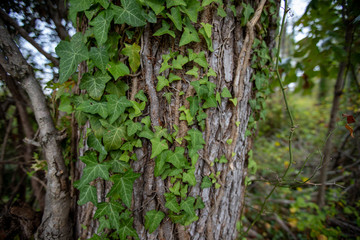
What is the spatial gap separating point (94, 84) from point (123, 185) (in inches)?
26.5

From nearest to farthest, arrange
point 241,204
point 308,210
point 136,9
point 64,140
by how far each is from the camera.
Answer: point 136,9, point 64,140, point 241,204, point 308,210

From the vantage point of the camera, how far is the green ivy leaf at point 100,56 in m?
0.94

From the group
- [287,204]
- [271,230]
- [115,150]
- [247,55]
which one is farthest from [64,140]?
[287,204]

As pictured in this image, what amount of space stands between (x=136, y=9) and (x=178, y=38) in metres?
0.29

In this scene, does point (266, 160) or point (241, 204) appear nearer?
point (241, 204)

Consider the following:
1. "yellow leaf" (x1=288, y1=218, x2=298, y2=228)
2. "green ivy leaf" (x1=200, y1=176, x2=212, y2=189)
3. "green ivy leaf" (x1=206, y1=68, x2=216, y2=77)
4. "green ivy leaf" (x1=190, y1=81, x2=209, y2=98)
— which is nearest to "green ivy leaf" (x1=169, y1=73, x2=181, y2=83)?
"green ivy leaf" (x1=190, y1=81, x2=209, y2=98)

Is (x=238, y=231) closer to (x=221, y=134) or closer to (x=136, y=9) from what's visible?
(x=221, y=134)

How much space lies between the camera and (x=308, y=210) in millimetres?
2879

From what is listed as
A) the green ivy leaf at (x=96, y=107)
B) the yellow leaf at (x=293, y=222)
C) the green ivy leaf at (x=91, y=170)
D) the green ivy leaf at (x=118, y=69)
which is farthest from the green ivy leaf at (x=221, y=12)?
the yellow leaf at (x=293, y=222)

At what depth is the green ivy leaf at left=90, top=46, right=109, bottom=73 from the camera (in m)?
0.94

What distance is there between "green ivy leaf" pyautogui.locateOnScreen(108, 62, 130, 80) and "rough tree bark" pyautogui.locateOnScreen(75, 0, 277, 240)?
99 millimetres

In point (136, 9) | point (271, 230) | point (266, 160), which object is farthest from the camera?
point (266, 160)

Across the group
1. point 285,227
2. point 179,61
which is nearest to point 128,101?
point 179,61

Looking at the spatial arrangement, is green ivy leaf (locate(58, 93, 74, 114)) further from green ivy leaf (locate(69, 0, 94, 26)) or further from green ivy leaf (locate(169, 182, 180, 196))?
green ivy leaf (locate(169, 182, 180, 196))
